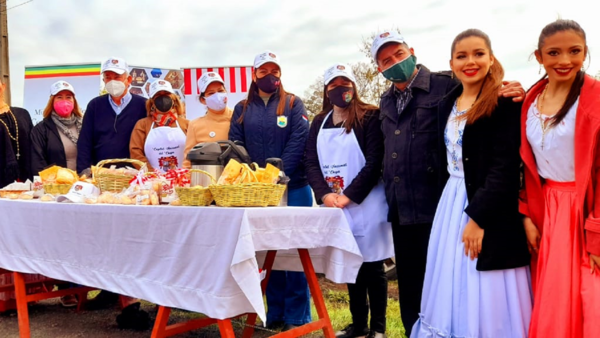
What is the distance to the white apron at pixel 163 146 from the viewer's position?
13.8 ft

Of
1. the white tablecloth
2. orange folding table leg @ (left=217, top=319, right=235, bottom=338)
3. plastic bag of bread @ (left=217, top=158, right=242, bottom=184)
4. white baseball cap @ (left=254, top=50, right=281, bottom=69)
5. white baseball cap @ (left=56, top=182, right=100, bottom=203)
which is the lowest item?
orange folding table leg @ (left=217, top=319, right=235, bottom=338)

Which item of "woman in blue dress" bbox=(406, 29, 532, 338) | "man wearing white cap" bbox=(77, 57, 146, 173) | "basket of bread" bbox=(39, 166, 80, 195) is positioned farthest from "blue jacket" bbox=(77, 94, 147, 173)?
"woman in blue dress" bbox=(406, 29, 532, 338)

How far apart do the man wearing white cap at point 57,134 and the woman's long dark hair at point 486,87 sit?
3.72 meters

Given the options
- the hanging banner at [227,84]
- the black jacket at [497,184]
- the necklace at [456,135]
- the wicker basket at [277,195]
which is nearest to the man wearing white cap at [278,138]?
the wicker basket at [277,195]

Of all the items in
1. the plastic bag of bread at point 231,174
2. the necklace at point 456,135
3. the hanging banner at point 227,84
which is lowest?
the plastic bag of bread at point 231,174

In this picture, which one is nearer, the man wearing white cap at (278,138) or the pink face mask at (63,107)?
the man wearing white cap at (278,138)

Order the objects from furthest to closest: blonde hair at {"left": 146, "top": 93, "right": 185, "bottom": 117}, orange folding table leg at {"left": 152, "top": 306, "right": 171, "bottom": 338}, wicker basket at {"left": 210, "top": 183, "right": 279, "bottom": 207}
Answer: blonde hair at {"left": 146, "top": 93, "right": 185, "bottom": 117}, orange folding table leg at {"left": 152, "top": 306, "right": 171, "bottom": 338}, wicker basket at {"left": 210, "top": 183, "right": 279, "bottom": 207}

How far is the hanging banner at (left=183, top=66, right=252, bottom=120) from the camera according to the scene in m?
9.25

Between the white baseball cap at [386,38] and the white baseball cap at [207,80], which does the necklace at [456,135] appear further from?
the white baseball cap at [207,80]

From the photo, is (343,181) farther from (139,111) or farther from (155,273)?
(139,111)

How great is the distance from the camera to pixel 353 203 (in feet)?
10.4

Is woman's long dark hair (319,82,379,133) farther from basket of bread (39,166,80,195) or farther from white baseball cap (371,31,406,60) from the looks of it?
basket of bread (39,166,80,195)

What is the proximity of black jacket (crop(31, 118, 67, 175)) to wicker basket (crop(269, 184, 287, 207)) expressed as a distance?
10.1ft

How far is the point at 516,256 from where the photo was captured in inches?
88.2
